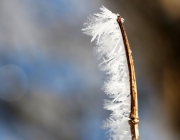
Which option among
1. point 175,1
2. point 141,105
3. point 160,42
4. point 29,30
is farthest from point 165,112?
point 29,30

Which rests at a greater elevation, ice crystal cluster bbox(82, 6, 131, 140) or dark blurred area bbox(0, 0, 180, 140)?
dark blurred area bbox(0, 0, 180, 140)

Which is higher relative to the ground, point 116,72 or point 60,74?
point 60,74

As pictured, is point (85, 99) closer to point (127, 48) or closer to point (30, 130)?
point (30, 130)

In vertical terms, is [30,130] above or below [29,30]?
below

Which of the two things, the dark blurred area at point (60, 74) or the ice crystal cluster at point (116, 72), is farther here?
the dark blurred area at point (60, 74)

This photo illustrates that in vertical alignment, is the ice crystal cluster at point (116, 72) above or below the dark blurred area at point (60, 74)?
below

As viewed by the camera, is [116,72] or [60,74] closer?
[116,72]

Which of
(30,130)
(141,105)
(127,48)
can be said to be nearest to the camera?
(127,48)

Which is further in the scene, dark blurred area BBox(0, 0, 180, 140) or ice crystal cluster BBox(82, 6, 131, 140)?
dark blurred area BBox(0, 0, 180, 140)
